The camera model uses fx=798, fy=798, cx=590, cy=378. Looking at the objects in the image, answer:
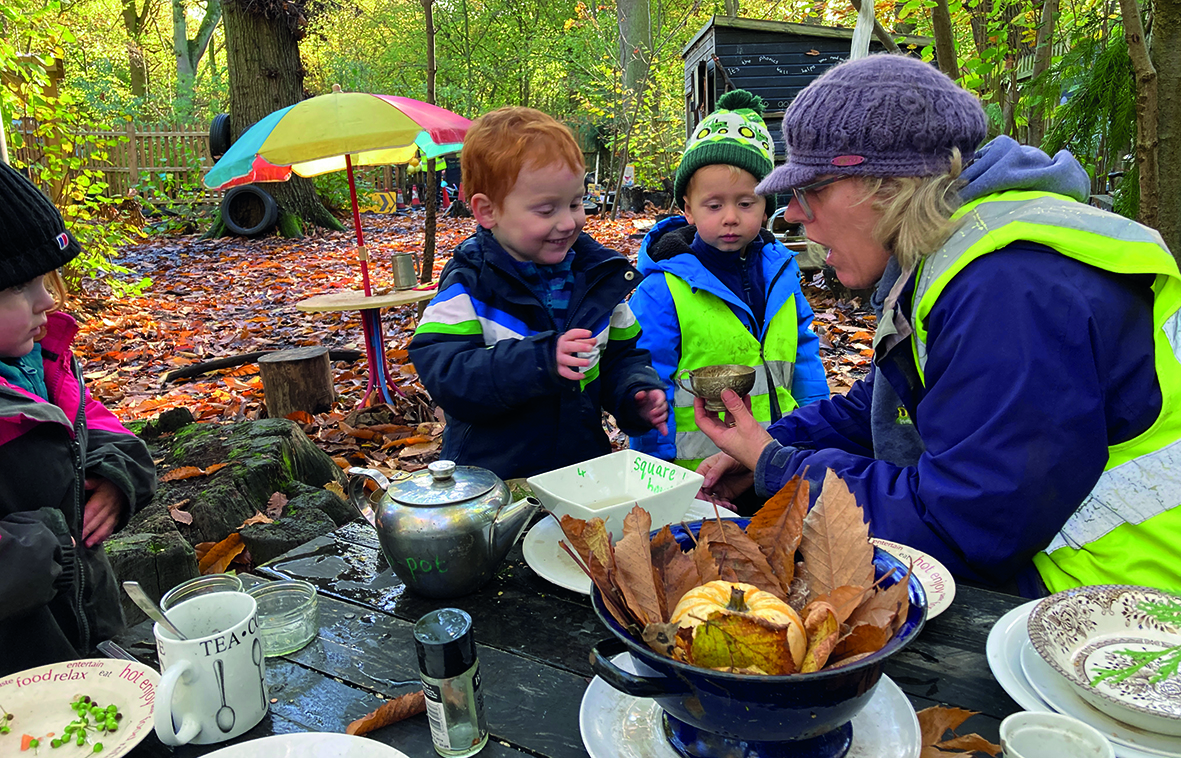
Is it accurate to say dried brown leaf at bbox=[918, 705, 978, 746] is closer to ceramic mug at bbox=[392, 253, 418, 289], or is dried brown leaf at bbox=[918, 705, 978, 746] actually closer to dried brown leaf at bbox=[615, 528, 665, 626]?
dried brown leaf at bbox=[615, 528, 665, 626]

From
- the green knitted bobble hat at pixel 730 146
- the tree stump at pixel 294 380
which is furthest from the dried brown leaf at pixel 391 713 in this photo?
the tree stump at pixel 294 380

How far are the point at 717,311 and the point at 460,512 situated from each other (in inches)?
75.9

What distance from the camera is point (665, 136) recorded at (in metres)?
18.0

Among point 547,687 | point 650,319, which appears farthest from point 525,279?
point 547,687

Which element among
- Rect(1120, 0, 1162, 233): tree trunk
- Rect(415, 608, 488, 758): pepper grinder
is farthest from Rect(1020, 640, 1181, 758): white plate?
Rect(1120, 0, 1162, 233): tree trunk

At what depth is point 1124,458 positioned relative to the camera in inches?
59.5

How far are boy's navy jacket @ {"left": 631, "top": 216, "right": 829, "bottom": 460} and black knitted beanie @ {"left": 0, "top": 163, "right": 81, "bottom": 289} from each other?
197 centimetres

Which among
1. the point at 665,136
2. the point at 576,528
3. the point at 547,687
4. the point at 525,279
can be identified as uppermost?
the point at 665,136

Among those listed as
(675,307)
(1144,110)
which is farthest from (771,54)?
(675,307)

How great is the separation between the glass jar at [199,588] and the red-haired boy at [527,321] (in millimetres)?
962

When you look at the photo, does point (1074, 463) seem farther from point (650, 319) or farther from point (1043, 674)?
point (650, 319)

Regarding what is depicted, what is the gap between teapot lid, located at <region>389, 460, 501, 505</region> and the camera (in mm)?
1470

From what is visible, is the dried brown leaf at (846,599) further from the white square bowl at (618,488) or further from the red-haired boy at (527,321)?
the red-haired boy at (527,321)

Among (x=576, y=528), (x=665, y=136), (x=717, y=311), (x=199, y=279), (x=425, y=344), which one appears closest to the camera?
(x=576, y=528)
